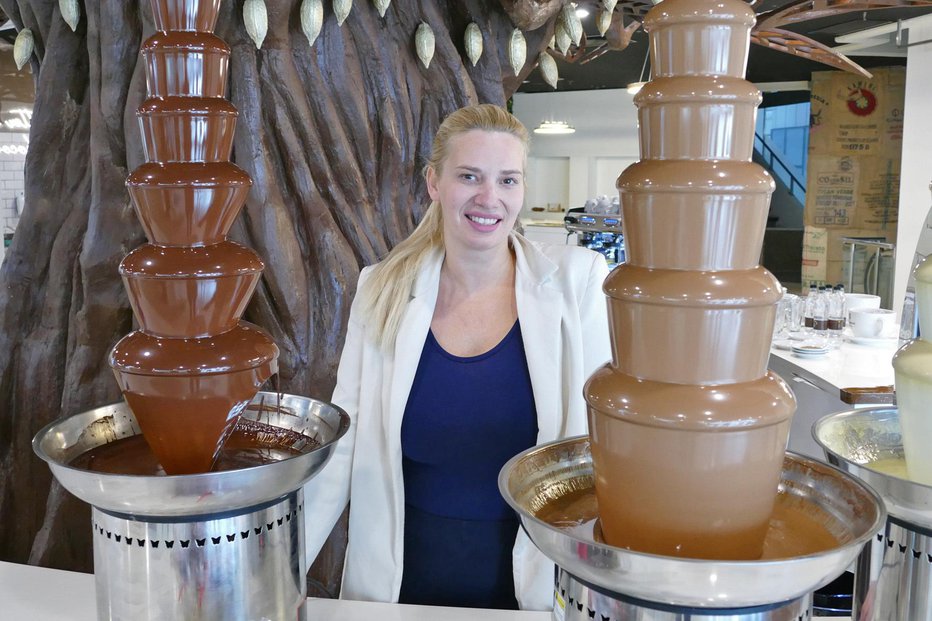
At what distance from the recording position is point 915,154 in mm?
7379

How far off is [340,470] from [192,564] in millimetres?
705

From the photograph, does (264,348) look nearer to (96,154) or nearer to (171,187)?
(171,187)

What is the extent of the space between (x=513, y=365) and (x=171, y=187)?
0.90 m

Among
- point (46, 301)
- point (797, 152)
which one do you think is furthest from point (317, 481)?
point (797, 152)

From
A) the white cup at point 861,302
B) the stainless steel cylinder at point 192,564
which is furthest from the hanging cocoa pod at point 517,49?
the stainless steel cylinder at point 192,564

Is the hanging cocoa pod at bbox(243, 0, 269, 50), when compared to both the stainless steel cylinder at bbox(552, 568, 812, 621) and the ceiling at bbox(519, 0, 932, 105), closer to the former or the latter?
the ceiling at bbox(519, 0, 932, 105)

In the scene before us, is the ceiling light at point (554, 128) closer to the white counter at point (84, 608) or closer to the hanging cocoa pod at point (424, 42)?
the hanging cocoa pod at point (424, 42)

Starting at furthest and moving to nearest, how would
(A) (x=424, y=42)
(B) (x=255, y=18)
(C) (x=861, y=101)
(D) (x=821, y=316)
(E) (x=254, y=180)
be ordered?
(C) (x=861, y=101), (D) (x=821, y=316), (A) (x=424, y=42), (E) (x=254, y=180), (B) (x=255, y=18)

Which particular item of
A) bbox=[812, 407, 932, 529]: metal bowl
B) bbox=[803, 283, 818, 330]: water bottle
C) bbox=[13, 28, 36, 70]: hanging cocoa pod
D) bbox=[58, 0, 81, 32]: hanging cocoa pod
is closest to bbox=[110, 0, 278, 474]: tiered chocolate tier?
bbox=[812, 407, 932, 529]: metal bowl

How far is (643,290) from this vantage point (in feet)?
2.25

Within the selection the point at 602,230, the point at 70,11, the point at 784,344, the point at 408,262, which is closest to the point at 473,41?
the point at 70,11

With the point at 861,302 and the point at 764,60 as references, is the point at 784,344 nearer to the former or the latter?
the point at 861,302

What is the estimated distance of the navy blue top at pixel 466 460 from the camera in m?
1.65

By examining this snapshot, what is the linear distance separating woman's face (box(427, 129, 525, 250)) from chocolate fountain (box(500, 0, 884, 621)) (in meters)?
0.93
